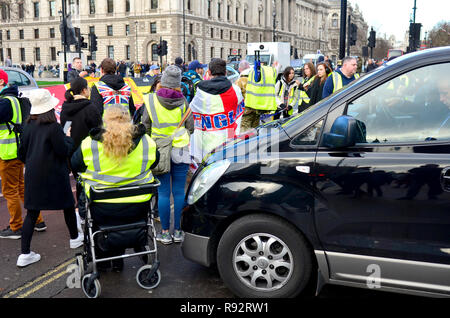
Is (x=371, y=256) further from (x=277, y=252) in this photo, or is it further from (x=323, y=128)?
(x=323, y=128)

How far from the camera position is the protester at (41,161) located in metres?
4.73

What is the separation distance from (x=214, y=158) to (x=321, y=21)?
140161 mm

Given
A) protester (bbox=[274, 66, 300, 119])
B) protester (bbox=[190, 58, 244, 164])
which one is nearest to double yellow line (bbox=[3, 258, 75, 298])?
protester (bbox=[190, 58, 244, 164])

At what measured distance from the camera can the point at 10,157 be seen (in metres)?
5.50

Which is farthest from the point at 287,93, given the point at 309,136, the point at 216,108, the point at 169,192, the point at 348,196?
the point at 348,196

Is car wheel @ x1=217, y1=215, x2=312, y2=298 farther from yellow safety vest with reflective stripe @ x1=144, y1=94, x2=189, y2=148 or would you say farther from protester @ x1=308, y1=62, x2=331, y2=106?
protester @ x1=308, y1=62, x2=331, y2=106

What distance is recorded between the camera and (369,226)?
3.46 m

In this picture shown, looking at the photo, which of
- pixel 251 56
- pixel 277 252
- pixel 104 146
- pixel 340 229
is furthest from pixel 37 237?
pixel 251 56

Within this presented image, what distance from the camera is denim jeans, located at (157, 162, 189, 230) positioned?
530 centimetres

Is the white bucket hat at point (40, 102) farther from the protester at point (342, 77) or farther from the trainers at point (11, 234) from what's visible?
the protester at point (342, 77)

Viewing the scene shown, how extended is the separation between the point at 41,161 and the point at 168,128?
137 centimetres

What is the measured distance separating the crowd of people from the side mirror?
5.28 ft

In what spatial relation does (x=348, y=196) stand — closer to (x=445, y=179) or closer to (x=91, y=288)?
(x=445, y=179)

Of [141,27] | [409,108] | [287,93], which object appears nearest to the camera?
[409,108]
